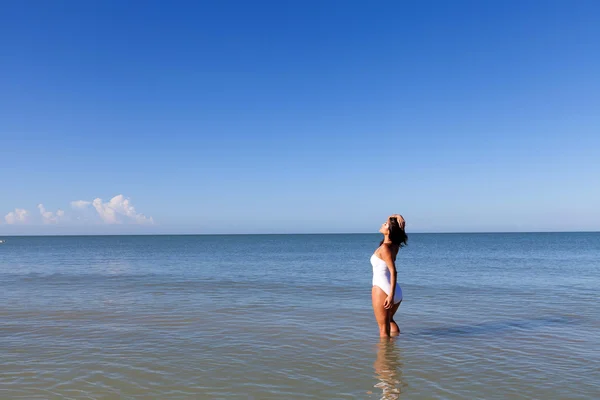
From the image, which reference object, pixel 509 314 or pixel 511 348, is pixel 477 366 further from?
pixel 509 314

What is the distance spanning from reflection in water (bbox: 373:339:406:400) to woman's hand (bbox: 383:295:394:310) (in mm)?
772

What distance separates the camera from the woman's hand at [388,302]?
316 inches

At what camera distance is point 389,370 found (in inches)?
272

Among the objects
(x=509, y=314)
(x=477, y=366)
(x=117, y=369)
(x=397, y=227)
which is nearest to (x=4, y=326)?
(x=117, y=369)

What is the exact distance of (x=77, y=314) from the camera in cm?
1192

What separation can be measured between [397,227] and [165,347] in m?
4.93

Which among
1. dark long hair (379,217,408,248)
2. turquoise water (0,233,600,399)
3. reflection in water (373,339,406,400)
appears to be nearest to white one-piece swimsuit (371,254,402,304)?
dark long hair (379,217,408,248)

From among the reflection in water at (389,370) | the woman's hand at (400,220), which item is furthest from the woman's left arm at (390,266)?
the reflection in water at (389,370)

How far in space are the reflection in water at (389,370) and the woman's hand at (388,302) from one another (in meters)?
0.77

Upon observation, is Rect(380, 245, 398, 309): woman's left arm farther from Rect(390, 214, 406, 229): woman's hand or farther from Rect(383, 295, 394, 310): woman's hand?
Rect(390, 214, 406, 229): woman's hand

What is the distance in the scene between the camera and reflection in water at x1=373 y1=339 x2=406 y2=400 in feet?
19.7

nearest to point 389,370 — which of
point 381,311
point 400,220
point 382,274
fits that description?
point 381,311

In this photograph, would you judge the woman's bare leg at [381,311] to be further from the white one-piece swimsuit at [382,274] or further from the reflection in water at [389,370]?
the reflection in water at [389,370]

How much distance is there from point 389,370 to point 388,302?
1.44m
